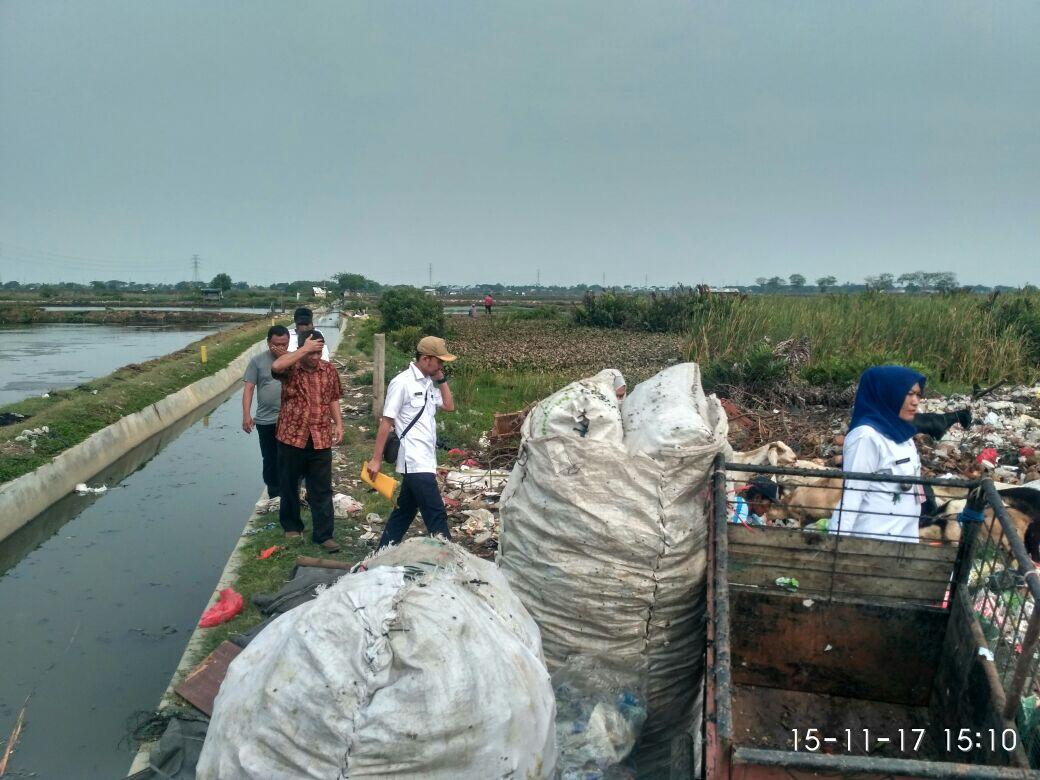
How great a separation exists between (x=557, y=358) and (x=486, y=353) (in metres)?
1.89

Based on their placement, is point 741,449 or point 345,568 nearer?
point 345,568

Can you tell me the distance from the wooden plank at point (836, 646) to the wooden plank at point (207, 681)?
6.91 ft

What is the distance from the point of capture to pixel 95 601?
5.33m

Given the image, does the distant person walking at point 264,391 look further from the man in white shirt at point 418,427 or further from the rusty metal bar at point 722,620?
the rusty metal bar at point 722,620

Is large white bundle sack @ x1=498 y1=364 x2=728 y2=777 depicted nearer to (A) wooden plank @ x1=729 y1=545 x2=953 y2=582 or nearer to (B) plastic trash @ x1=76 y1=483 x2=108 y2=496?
(A) wooden plank @ x1=729 y1=545 x2=953 y2=582

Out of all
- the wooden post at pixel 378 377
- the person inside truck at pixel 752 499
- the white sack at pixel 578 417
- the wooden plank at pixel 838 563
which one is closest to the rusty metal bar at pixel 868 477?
the wooden plank at pixel 838 563

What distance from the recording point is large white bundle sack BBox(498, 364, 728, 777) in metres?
2.63

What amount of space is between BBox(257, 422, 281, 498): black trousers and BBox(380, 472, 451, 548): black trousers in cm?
171

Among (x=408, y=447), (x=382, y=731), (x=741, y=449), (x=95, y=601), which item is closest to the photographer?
(x=382, y=731)

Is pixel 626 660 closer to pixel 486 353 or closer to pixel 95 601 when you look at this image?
pixel 95 601

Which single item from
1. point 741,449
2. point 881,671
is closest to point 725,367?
point 741,449

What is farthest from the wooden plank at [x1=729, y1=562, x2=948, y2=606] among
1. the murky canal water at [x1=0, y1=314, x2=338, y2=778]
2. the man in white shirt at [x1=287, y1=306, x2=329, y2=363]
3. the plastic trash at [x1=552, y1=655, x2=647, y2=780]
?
the man in white shirt at [x1=287, y1=306, x2=329, y2=363]

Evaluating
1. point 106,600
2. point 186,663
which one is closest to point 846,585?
point 186,663

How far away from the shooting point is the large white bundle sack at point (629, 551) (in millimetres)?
2635
